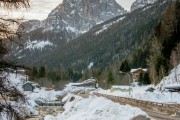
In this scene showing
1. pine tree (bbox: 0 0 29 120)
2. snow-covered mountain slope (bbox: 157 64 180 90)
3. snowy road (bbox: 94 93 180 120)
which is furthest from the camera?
snow-covered mountain slope (bbox: 157 64 180 90)

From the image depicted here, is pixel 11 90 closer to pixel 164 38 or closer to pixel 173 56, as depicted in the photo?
pixel 173 56

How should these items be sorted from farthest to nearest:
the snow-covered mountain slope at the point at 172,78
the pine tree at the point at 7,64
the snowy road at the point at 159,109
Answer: the snow-covered mountain slope at the point at 172,78 < the snowy road at the point at 159,109 < the pine tree at the point at 7,64

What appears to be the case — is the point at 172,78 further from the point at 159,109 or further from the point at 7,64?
the point at 7,64

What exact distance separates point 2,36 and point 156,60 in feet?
280

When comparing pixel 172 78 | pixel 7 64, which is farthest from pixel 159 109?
pixel 172 78

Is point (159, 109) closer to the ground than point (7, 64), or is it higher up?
closer to the ground

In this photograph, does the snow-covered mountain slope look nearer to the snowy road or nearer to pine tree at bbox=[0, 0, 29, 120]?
the snowy road

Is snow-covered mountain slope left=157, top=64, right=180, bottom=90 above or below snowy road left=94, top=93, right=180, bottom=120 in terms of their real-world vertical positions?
above

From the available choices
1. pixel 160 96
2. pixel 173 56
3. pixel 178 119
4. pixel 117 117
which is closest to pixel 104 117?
pixel 117 117

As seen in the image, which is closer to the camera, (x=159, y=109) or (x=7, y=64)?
(x=7, y=64)

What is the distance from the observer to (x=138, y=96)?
68.5 metres

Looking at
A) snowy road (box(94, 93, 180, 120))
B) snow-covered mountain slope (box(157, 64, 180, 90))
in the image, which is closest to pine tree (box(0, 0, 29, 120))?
snowy road (box(94, 93, 180, 120))

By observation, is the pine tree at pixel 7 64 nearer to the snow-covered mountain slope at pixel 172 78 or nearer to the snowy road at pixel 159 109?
the snowy road at pixel 159 109

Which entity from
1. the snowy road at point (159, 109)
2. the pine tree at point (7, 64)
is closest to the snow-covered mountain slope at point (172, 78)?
the snowy road at point (159, 109)
